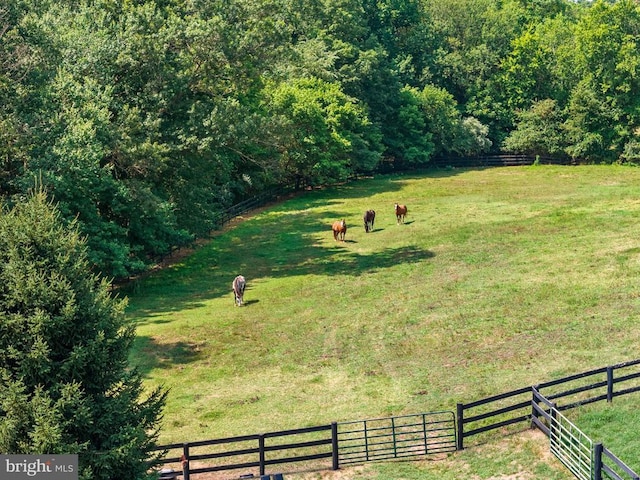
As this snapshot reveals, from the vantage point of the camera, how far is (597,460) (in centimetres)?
1452

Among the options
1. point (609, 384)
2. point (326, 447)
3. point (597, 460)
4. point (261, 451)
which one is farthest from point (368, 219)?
point (597, 460)

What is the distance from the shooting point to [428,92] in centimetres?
8219

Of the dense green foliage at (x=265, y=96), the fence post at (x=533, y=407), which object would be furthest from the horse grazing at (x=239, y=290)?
the fence post at (x=533, y=407)

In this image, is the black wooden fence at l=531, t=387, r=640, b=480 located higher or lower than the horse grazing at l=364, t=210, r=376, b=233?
lower

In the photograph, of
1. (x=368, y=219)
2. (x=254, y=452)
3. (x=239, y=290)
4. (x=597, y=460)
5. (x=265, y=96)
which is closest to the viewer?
(x=597, y=460)

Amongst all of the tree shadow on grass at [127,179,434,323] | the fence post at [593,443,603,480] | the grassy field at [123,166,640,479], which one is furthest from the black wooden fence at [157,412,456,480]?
the tree shadow on grass at [127,179,434,323]

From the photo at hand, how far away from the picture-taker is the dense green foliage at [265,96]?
31078 mm

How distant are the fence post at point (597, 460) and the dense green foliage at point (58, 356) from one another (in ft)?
28.2

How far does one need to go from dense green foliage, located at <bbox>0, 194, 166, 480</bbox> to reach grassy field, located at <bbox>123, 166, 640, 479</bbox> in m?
6.55

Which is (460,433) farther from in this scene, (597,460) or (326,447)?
(597,460)

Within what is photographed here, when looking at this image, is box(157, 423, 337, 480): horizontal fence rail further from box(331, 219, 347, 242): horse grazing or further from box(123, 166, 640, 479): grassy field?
box(331, 219, 347, 242): horse grazing

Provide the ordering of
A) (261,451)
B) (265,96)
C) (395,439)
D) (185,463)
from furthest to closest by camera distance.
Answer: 1. (265,96)
2. (395,439)
3. (261,451)
4. (185,463)

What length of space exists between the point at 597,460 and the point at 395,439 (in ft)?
16.9

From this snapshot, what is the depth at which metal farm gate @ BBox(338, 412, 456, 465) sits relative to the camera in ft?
57.4
